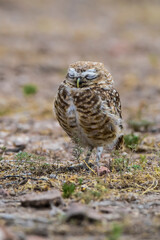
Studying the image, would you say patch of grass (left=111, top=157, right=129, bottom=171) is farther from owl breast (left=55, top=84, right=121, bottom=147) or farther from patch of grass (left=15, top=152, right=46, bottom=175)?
patch of grass (left=15, top=152, right=46, bottom=175)

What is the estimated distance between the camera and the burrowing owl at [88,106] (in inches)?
191

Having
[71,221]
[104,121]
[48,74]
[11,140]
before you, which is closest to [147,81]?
[48,74]

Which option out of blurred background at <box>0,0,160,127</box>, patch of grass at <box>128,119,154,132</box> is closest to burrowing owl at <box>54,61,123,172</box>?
patch of grass at <box>128,119,154,132</box>

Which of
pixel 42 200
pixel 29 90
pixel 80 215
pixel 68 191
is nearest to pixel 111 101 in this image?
pixel 68 191

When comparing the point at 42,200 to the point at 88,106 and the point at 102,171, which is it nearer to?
the point at 102,171

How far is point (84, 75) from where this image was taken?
4.87m

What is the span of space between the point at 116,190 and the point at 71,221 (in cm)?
110

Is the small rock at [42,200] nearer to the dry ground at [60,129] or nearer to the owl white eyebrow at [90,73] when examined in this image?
the dry ground at [60,129]

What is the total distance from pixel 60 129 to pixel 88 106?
3.07 m

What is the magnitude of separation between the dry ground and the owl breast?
0.31m

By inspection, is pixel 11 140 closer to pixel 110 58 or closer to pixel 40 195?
pixel 40 195

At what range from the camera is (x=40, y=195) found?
3736 millimetres

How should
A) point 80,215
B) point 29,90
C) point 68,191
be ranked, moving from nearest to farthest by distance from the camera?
1. point 80,215
2. point 68,191
3. point 29,90

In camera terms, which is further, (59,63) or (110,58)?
(110,58)
